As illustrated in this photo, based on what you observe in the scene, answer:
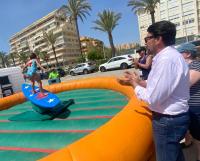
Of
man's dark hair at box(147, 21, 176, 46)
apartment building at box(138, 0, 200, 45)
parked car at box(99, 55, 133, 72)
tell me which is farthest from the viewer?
apartment building at box(138, 0, 200, 45)

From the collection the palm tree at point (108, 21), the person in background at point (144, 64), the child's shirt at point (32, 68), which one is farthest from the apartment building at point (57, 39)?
the person in background at point (144, 64)

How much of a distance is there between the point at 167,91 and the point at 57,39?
276 ft

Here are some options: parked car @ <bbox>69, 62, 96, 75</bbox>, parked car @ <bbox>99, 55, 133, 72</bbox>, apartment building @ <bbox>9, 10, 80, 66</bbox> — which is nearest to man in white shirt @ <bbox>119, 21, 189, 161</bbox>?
parked car @ <bbox>99, 55, 133, 72</bbox>

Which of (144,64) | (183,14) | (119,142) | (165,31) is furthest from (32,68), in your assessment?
(183,14)

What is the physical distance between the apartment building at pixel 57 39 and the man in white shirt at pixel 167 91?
82.9m

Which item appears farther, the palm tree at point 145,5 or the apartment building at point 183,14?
the apartment building at point 183,14

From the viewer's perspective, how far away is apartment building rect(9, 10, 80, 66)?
90562 millimetres

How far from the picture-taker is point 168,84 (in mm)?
2227

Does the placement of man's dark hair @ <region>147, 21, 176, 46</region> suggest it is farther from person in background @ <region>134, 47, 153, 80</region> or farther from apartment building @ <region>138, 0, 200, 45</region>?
apartment building @ <region>138, 0, 200, 45</region>

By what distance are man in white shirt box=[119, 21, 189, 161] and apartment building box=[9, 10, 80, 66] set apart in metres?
82.9

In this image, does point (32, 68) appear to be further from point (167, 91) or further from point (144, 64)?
point (167, 91)

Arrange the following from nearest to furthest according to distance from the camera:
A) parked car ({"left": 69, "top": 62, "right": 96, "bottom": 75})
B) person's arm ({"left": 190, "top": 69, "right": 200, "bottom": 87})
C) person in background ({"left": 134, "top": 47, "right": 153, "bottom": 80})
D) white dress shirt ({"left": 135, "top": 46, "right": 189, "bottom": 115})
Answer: white dress shirt ({"left": 135, "top": 46, "right": 189, "bottom": 115}) < person's arm ({"left": 190, "top": 69, "right": 200, "bottom": 87}) < person in background ({"left": 134, "top": 47, "right": 153, "bottom": 80}) < parked car ({"left": 69, "top": 62, "right": 96, "bottom": 75})

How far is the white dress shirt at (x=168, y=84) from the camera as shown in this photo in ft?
7.27

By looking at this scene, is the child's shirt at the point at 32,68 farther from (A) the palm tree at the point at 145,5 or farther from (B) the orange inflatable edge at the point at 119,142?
(A) the palm tree at the point at 145,5
